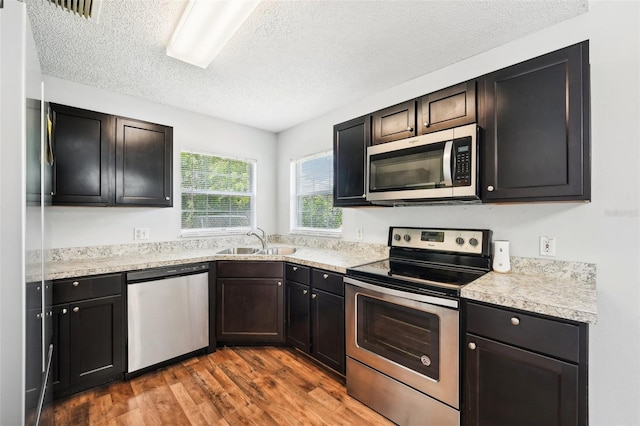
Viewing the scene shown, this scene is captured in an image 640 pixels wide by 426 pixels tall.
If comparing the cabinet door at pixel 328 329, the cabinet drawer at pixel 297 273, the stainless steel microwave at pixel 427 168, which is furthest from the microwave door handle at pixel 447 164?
the cabinet drawer at pixel 297 273

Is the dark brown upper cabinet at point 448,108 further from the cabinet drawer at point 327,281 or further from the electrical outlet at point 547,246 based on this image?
the cabinet drawer at point 327,281

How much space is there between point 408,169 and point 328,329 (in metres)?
1.47

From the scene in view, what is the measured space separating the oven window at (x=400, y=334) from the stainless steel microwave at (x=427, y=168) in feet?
2.59

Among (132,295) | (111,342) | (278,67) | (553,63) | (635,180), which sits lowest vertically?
(111,342)

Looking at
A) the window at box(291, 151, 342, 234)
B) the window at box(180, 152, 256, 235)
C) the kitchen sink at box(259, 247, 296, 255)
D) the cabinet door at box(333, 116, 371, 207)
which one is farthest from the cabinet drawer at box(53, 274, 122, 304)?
the window at box(291, 151, 342, 234)

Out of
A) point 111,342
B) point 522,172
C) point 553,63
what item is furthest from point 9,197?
point 553,63

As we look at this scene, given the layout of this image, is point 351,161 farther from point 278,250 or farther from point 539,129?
point 278,250

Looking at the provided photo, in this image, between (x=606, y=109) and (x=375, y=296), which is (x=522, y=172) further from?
(x=375, y=296)

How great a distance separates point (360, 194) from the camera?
8.22ft

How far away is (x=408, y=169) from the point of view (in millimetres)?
2078

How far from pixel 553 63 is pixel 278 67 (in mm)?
1834

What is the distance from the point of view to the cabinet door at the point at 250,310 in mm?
2783

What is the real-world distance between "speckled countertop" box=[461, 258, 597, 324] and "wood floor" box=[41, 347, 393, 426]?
114 centimetres

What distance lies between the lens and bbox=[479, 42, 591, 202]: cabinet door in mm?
1455
